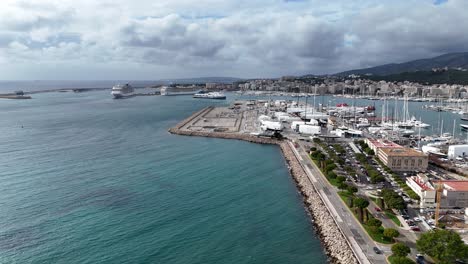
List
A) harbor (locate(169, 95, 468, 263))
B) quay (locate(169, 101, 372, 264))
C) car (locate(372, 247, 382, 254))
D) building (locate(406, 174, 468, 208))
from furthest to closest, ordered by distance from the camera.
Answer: building (locate(406, 174, 468, 208)) < harbor (locate(169, 95, 468, 263)) < quay (locate(169, 101, 372, 264)) < car (locate(372, 247, 382, 254))

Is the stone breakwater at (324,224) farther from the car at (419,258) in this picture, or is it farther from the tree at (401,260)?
the car at (419,258)

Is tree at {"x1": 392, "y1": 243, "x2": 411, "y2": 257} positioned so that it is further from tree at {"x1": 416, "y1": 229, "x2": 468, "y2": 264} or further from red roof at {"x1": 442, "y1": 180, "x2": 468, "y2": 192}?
red roof at {"x1": 442, "y1": 180, "x2": 468, "y2": 192}

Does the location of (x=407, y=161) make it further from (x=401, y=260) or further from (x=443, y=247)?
(x=401, y=260)

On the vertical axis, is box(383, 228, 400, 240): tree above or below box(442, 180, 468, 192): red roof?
below

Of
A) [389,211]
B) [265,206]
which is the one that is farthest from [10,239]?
[389,211]

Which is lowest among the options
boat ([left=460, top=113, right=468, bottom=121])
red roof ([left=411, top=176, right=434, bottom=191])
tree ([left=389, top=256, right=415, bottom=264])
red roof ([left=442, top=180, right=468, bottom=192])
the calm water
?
the calm water

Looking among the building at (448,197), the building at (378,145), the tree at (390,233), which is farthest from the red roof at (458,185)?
the building at (378,145)

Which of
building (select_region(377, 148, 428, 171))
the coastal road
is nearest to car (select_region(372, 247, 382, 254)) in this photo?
the coastal road
